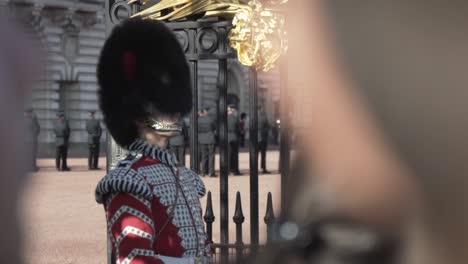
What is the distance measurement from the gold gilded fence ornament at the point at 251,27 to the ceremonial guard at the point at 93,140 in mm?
17239

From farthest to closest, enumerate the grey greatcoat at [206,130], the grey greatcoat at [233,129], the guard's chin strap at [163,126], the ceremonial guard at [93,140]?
the ceremonial guard at [93,140]
the grey greatcoat at [233,129]
the grey greatcoat at [206,130]
the guard's chin strap at [163,126]

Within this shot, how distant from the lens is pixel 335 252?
640 mm

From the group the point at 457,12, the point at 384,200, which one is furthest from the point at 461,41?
the point at 384,200

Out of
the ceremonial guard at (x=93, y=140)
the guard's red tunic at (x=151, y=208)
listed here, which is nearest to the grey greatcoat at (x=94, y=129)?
the ceremonial guard at (x=93, y=140)

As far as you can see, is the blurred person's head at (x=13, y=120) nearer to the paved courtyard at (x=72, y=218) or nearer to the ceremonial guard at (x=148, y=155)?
the paved courtyard at (x=72, y=218)

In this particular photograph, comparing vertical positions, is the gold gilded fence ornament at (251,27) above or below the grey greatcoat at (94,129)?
above

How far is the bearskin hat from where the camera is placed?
281 centimetres

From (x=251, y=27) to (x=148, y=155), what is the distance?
2.03 m

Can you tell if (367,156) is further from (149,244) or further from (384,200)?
(149,244)

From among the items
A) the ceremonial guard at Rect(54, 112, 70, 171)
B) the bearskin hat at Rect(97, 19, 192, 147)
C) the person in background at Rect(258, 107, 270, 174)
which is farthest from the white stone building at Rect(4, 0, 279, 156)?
the bearskin hat at Rect(97, 19, 192, 147)

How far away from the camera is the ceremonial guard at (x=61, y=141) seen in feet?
70.4

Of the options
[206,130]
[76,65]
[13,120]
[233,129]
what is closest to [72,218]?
[206,130]

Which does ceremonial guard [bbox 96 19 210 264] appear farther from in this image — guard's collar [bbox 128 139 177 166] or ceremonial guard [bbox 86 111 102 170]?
ceremonial guard [bbox 86 111 102 170]

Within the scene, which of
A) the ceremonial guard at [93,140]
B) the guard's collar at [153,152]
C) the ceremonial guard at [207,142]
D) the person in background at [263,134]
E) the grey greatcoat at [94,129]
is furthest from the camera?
the grey greatcoat at [94,129]
